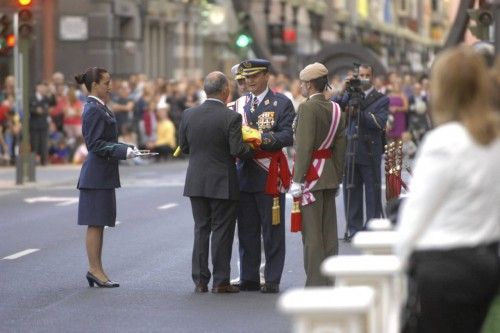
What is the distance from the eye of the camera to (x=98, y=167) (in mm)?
14773

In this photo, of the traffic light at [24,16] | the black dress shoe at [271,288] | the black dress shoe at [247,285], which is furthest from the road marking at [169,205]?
the black dress shoe at [271,288]

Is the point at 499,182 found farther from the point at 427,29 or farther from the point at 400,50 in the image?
the point at 427,29

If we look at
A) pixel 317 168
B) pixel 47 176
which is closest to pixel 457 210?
pixel 317 168

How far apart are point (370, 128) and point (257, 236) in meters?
4.81

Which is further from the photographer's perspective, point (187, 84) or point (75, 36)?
point (75, 36)

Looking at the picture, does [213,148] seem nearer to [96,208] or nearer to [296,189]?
[296,189]

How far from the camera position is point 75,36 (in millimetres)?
50219

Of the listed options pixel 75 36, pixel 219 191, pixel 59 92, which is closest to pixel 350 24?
pixel 75 36

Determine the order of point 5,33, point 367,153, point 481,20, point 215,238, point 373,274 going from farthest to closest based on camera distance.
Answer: point 5,33 → point 481,20 → point 367,153 → point 215,238 → point 373,274

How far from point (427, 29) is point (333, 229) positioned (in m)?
147

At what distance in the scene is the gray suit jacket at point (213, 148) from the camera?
13.9 meters

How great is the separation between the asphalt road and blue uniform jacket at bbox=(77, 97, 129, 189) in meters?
0.91

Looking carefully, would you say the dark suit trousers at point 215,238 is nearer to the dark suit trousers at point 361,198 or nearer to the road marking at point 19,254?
the road marking at point 19,254

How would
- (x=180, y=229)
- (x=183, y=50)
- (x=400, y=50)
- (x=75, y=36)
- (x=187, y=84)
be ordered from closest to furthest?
(x=180, y=229)
(x=187, y=84)
(x=75, y=36)
(x=183, y=50)
(x=400, y=50)
